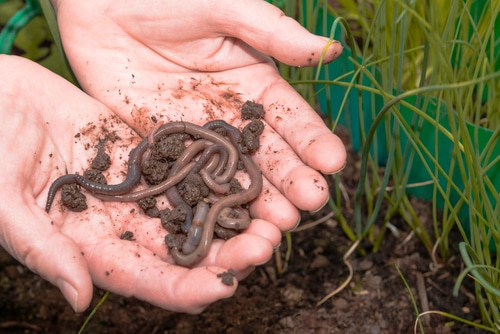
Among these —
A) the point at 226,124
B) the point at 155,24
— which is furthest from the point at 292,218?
the point at 155,24

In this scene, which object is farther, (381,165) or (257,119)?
(381,165)

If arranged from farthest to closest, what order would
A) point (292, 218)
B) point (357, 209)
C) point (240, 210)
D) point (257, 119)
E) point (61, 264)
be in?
1. point (357, 209)
2. point (257, 119)
3. point (240, 210)
4. point (292, 218)
5. point (61, 264)

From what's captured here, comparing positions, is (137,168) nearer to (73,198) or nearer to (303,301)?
(73,198)

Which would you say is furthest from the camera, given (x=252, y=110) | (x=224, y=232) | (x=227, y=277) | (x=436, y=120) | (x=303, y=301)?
(x=303, y=301)

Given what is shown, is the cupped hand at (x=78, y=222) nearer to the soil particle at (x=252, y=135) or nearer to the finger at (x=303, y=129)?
the finger at (x=303, y=129)

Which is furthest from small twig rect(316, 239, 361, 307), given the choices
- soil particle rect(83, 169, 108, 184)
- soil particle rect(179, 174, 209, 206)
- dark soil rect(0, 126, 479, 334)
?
soil particle rect(83, 169, 108, 184)

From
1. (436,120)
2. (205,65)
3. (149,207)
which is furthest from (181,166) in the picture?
(436,120)

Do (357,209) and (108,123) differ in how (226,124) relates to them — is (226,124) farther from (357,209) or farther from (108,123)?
(357,209)
